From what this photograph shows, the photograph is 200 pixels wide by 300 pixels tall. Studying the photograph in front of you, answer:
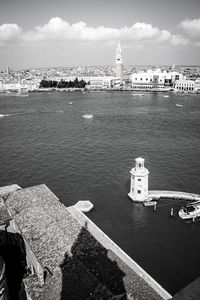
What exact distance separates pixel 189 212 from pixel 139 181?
524 cm

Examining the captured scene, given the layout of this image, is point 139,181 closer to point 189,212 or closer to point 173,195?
point 173,195

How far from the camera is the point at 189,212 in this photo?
23.7 meters

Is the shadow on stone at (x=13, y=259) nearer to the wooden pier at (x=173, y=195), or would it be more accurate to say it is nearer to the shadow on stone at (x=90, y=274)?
the shadow on stone at (x=90, y=274)

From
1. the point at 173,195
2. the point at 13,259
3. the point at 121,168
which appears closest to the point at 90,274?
the point at 13,259

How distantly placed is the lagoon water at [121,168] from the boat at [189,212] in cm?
71

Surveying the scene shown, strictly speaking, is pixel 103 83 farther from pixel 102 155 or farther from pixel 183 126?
pixel 102 155

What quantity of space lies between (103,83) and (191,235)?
475ft

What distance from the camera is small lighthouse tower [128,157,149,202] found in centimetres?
2520

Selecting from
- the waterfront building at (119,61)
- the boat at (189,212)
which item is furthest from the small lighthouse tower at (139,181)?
the waterfront building at (119,61)

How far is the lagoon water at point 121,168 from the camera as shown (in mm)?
20453

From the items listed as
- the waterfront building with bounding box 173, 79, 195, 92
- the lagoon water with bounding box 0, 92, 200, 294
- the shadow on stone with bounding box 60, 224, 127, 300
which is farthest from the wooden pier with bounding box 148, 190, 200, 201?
the waterfront building with bounding box 173, 79, 195, 92

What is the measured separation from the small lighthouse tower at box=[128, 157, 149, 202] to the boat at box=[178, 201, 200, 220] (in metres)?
3.75

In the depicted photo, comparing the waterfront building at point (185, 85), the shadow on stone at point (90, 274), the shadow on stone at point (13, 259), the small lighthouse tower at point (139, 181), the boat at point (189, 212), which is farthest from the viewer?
the waterfront building at point (185, 85)

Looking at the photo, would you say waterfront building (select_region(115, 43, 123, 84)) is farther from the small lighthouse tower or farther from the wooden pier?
the small lighthouse tower
